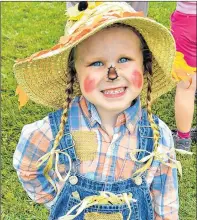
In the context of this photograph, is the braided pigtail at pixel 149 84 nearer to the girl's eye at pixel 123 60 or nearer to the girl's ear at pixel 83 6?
the girl's eye at pixel 123 60

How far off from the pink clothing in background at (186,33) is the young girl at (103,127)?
4.28 feet

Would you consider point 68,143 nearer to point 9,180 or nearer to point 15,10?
point 9,180

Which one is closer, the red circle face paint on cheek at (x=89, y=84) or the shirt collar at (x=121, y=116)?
the red circle face paint on cheek at (x=89, y=84)

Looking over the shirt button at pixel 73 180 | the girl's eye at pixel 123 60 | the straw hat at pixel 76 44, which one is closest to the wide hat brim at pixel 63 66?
the straw hat at pixel 76 44

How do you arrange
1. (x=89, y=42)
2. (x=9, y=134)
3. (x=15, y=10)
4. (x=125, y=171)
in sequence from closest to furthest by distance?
1. (x=89, y=42)
2. (x=125, y=171)
3. (x=9, y=134)
4. (x=15, y=10)

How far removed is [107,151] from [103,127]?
97 millimetres

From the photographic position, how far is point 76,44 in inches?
74.6

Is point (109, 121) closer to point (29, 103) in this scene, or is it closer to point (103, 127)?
point (103, 127)

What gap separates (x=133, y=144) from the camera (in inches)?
83.7

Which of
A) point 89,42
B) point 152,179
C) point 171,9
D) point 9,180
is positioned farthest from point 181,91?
point 171,9

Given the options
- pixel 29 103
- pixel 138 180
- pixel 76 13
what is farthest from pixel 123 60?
pixel 29 103

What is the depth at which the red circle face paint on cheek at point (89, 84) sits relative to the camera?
1.96 m

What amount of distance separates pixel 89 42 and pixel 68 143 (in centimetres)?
40

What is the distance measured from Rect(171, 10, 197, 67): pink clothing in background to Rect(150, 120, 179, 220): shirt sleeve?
1399 mm
